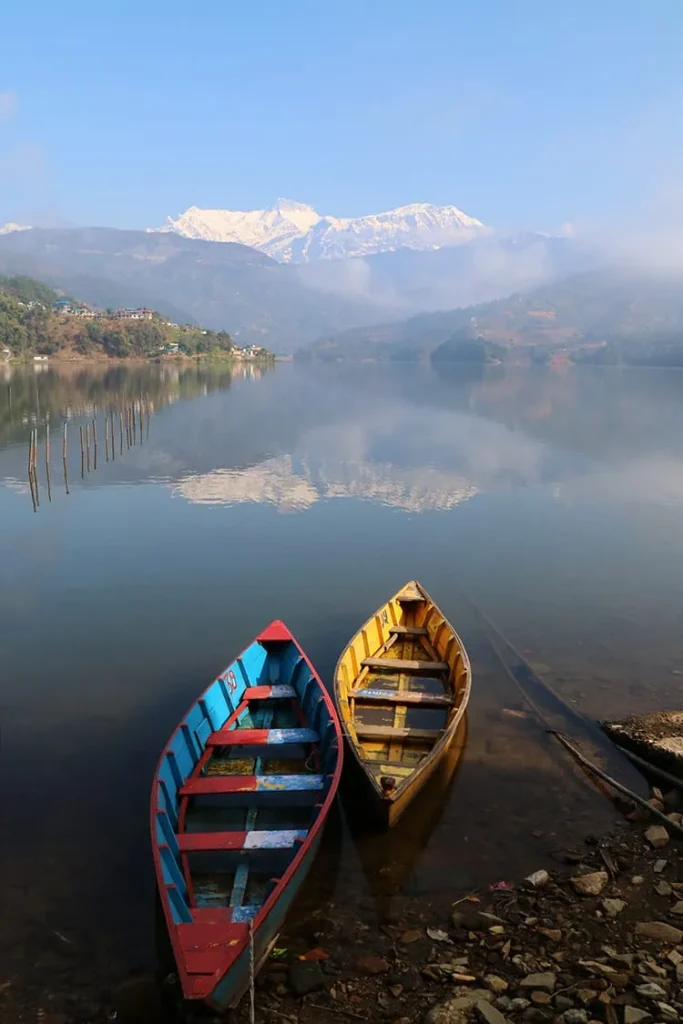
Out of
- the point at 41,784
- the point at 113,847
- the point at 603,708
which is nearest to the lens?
the point at 113,847

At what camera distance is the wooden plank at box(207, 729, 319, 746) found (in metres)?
12.5

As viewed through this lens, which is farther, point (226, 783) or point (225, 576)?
point (225, 576)

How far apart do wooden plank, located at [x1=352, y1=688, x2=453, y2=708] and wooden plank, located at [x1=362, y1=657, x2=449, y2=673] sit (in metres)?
1.27

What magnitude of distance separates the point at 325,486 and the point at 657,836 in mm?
29032

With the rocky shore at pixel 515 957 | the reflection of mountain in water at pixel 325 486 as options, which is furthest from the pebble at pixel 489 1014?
the reflection of mountain in water at pixel 325 486

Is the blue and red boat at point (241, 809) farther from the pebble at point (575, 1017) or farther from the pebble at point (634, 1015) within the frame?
A: the pebble at point (634, 1015)

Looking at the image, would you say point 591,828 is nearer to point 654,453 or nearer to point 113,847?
point 113,847

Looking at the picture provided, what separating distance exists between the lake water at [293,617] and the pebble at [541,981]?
206 cm

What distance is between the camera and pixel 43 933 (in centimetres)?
929

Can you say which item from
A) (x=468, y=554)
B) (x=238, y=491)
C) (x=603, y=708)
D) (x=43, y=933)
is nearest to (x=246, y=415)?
(x=238, y=491)

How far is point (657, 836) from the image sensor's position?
10.8 meters

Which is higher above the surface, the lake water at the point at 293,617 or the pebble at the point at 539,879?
the pebble at the point at 539,879

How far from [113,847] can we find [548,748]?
7879 mm

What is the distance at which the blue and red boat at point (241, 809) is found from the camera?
779 cm
